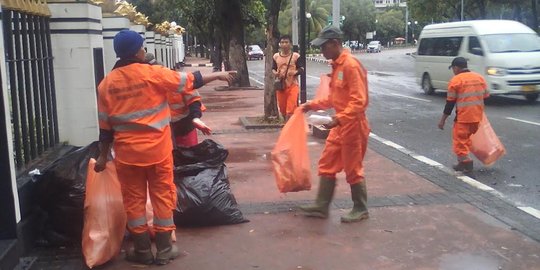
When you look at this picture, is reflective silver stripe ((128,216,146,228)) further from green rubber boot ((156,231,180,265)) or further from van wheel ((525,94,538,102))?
van wheel ((525,94,538,102))

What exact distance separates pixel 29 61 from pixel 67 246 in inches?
68.9

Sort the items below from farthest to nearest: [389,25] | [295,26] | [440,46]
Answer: [389,25], [440,46], [295,26]

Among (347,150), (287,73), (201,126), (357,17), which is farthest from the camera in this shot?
(357,17)

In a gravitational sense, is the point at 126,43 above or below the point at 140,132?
above

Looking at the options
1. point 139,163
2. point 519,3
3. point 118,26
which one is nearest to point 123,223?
point 139,163

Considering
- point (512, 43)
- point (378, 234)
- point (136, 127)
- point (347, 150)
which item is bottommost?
point (378, 234)

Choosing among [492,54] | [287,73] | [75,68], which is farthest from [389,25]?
[75,68]

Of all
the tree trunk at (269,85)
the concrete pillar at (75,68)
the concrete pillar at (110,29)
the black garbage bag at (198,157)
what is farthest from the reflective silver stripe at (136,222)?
the tree trunk at (269,85)

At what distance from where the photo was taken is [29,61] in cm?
559

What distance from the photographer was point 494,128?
11641mm

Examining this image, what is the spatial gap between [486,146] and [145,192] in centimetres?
478

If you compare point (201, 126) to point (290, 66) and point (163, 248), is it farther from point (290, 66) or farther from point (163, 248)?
point (290, 66)

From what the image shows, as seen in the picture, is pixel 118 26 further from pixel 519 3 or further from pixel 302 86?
pixel 519 3

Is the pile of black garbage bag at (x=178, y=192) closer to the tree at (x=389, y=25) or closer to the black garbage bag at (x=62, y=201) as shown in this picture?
the black garbage bag at (x=62, y=201)
